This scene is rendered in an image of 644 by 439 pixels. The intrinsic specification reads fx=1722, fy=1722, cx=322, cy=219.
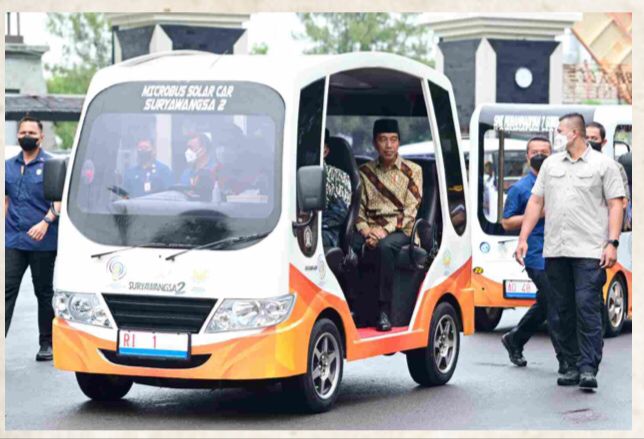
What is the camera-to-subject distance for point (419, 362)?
11609 mm

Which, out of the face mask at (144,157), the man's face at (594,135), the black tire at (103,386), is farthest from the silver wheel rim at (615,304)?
the face mask at (144,157)

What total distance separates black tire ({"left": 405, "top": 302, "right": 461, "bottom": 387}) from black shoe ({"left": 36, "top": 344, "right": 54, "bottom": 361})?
2924mm

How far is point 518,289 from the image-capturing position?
1546 centimetres

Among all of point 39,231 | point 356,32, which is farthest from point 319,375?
point 356,32

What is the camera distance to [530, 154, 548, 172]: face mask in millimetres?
12711

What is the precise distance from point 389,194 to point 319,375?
67.4 inches

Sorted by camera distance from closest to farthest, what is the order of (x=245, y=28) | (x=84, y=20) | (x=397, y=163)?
(x=397, y=163) → (x=245, y=28) → (x=84, y=20)

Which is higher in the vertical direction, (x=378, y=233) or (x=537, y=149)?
(x=537, y=149)

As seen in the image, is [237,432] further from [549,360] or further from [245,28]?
[245,28]

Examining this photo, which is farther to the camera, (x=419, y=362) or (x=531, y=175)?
(x=531, y=175)

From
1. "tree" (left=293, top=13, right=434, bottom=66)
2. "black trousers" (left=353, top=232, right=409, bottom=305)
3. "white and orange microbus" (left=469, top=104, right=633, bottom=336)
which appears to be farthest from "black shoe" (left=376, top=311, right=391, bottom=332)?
"tree" (left=293, top=13, right=434, bottom=66)

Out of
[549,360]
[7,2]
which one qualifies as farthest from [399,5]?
[549,360]

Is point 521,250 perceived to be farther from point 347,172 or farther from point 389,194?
point 347,172
